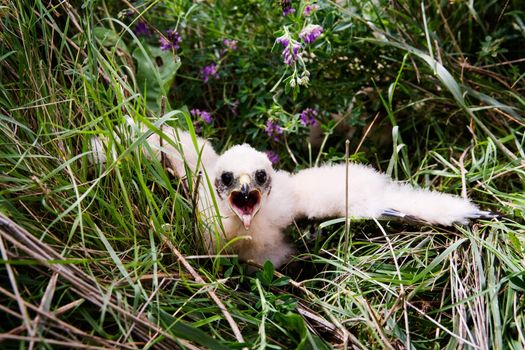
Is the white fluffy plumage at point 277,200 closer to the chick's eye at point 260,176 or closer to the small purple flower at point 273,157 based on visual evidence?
the chick's eye at point 260,176

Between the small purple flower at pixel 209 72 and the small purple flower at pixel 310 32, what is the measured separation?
0.58m

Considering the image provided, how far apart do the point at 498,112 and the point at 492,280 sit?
3.42 feet

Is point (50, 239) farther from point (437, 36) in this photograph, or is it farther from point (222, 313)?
point (437, 36)

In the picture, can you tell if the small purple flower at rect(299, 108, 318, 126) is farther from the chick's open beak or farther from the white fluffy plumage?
the chick's open beak

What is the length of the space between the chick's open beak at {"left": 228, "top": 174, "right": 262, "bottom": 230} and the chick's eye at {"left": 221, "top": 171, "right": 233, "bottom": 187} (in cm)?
4

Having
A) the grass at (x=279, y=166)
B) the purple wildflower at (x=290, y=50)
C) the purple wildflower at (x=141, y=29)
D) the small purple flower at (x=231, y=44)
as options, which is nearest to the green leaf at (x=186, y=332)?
the grass at (x=279, y=166)

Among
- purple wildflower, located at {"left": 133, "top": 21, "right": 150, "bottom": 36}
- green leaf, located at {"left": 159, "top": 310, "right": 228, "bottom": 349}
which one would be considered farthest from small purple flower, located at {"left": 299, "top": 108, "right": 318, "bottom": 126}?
green leaf, located at {"left": 159, "top": 310, "right": 228, "bottom": 349}

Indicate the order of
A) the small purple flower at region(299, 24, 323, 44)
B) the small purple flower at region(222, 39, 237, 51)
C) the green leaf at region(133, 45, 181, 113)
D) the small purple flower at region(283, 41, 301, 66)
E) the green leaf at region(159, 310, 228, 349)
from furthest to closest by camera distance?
the small purple flower at region(222, 39, 237, 51) < the green leaf at region(133, 45, 181, 113) < the small purple flower at region(299, 24, 323, 44) < the small purple flower at region(283, 41, 301, 66) < the green leaf at region(159, 310, 228, 349)

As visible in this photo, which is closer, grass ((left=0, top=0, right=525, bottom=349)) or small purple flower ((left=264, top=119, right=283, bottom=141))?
grass ((left=0, top=0, right=525, bottom=349))

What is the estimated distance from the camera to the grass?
5.63 feet

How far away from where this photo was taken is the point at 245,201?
2.25 m

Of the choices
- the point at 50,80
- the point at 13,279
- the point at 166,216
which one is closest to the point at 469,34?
the point at 166,216

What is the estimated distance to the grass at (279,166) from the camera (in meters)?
1.72

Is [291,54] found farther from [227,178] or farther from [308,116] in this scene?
[227,178]
